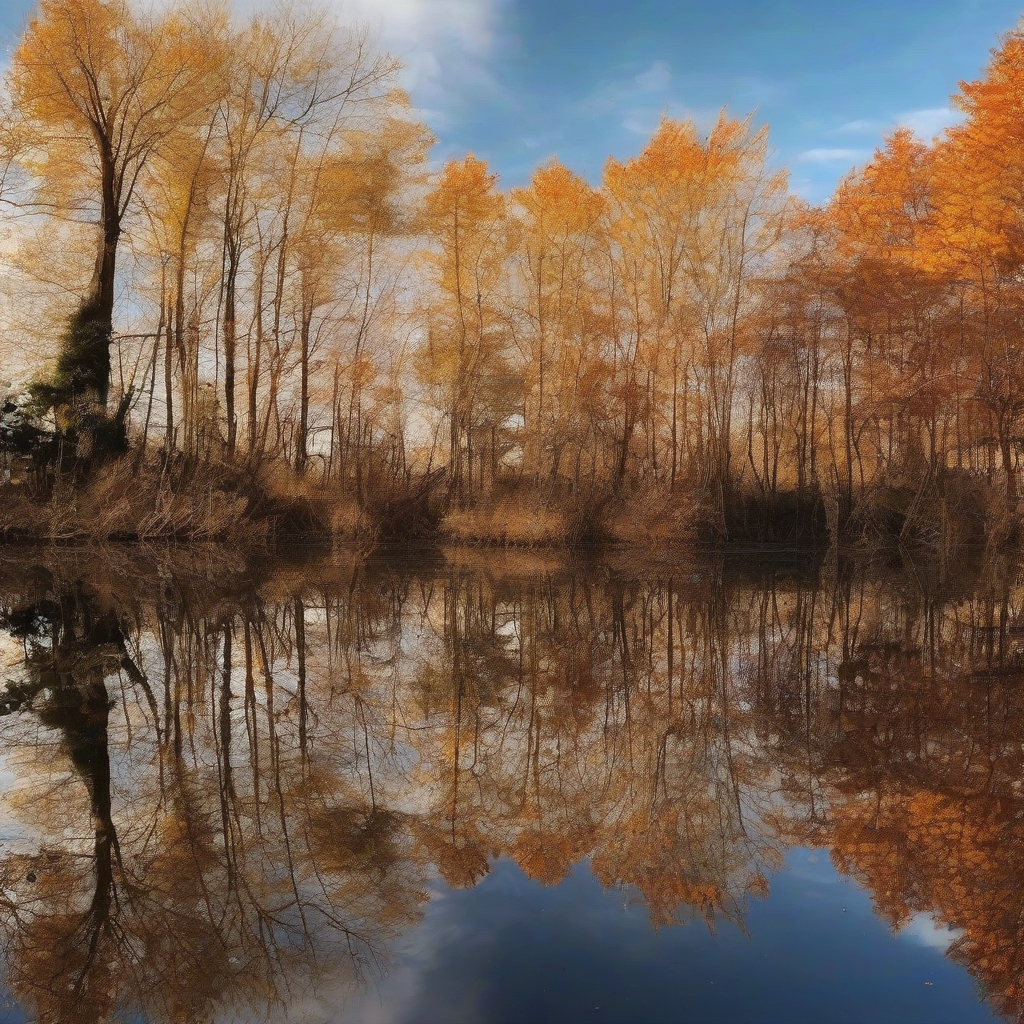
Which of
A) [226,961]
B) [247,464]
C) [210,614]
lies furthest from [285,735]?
[247,464]

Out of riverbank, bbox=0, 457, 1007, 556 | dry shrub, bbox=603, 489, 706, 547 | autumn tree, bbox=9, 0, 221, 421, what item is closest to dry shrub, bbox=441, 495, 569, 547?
riverbank, bbox=0, 457, 1007, 556

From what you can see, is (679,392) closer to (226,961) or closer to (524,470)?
(524,470)

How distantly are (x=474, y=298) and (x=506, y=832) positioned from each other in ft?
60.2

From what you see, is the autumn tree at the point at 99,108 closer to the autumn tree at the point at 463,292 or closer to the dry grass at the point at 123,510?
the dry grass at the point at 123,510

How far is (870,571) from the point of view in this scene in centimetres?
1395

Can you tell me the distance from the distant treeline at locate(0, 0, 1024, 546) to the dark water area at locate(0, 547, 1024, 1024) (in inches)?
465

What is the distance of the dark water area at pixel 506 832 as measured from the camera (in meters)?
2.27

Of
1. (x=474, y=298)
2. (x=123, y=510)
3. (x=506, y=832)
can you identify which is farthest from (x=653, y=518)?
(x=506, y=832)

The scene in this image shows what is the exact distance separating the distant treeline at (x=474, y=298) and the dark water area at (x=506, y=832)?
11.8 m

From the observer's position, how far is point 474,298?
2039cm

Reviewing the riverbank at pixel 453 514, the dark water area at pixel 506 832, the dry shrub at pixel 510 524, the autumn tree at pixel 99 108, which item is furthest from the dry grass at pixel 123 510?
the dark water area at pixel 506 832

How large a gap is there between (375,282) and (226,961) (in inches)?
714

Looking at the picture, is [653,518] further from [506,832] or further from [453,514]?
[506,832]

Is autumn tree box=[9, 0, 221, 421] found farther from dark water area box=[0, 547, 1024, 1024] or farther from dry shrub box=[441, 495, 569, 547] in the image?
dark water area box=[0, 547, 1024, 1024]
